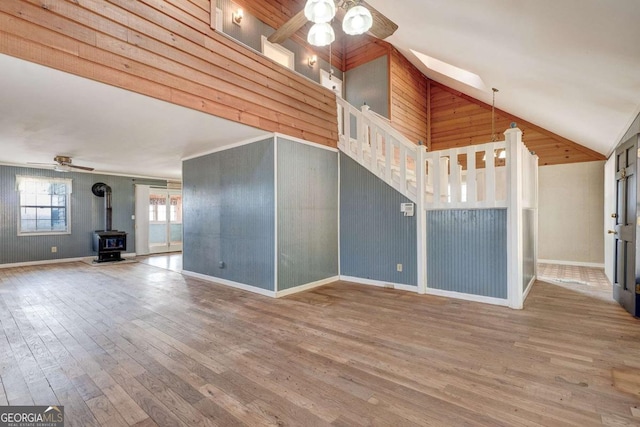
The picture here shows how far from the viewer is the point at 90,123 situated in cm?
369

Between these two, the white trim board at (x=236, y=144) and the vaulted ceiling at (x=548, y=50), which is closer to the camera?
the vaulted ceiling at (x=548, y=50)

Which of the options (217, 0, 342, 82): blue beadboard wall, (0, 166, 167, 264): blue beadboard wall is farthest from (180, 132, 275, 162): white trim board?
(0, 166, 167, 264): blue beadboard wall

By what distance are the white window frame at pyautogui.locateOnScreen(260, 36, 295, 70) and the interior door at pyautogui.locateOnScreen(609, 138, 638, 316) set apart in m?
5.92

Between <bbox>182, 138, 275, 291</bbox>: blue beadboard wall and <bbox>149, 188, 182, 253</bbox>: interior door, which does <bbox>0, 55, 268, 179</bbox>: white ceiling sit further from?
<bbox>149, 188, 182, 253</bbox>: interior door

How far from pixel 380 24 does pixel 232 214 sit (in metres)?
3.53

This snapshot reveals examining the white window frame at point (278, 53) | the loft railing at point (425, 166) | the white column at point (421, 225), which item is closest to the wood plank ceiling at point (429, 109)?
the white window frame at point (278, 53)

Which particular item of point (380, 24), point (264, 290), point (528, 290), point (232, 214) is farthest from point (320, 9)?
point (528, 290)

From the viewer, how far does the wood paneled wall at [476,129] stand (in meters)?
6.86

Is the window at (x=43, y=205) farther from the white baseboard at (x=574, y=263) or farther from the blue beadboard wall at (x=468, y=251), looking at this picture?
the white baseboard at (x=574, y=263)

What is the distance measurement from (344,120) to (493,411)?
474 cm

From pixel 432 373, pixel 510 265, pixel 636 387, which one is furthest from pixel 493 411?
pixel 510 265

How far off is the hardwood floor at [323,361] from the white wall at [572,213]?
138 inches

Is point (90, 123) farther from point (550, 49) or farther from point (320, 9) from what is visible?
point (550, 49)

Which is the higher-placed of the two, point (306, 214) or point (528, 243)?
point (306, 214)
